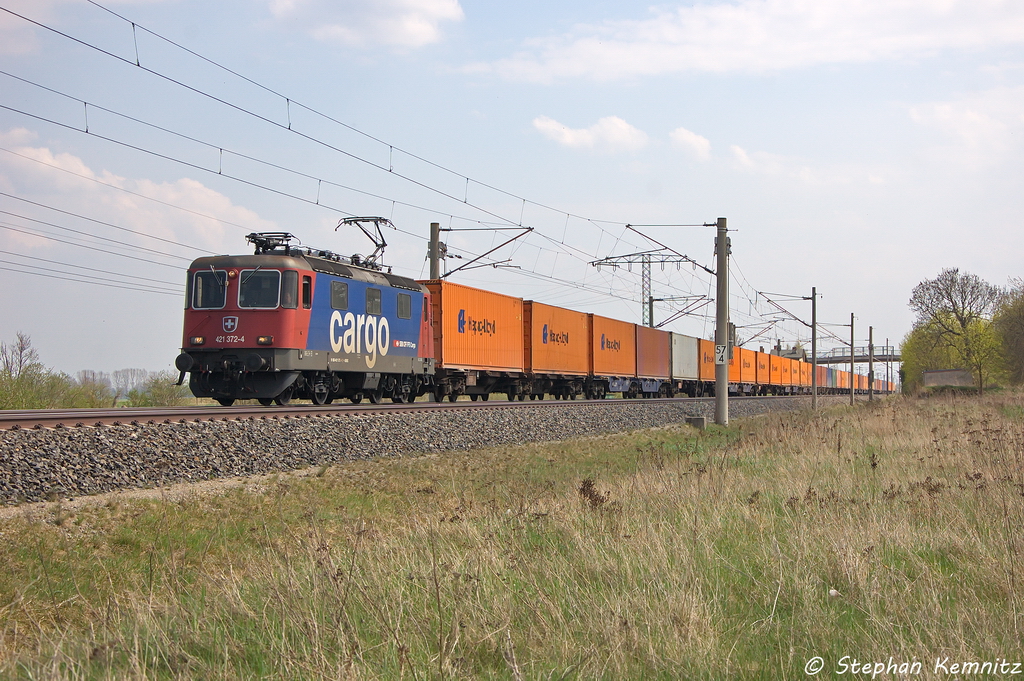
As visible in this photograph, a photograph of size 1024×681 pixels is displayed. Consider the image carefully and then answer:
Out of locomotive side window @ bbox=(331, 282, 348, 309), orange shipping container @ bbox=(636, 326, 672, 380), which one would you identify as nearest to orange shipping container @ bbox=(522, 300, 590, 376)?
orange shipping container @ bbox=(636, 326, 672, 380)

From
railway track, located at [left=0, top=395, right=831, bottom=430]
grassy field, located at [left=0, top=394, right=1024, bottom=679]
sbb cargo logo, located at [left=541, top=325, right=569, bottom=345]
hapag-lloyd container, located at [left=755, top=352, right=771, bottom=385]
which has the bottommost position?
grassy field, located at [left=0, top=394, right=1024, bottom=679]

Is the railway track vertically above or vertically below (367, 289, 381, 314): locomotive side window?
below

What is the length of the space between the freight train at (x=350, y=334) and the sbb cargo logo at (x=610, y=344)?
245 cm

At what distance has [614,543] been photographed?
19.7 ft

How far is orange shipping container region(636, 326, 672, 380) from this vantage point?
40062 millimetres

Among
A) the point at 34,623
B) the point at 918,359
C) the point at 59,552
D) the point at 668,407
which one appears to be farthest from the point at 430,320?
the point at 918,359

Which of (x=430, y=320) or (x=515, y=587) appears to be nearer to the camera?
(x=515, y=587)

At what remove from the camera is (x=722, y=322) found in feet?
76.0

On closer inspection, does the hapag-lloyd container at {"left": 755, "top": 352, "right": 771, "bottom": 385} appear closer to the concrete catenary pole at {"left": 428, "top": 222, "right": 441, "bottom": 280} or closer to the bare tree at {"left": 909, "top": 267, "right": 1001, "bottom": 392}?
the bare tree at {"left": 909, "top": 267, "right": 1001, "bottom": 392}

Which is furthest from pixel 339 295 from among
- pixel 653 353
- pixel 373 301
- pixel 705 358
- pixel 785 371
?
pixel 785 371

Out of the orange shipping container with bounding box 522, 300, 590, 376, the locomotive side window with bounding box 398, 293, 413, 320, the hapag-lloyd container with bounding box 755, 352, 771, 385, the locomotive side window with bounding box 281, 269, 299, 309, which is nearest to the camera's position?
the locomotive side window with bounding box 281, 269, 299, 309

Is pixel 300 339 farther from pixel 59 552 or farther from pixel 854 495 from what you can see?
pixel 854 495

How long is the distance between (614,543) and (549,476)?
5.93m

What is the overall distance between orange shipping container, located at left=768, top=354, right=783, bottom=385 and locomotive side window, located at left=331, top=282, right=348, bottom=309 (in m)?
47.9
